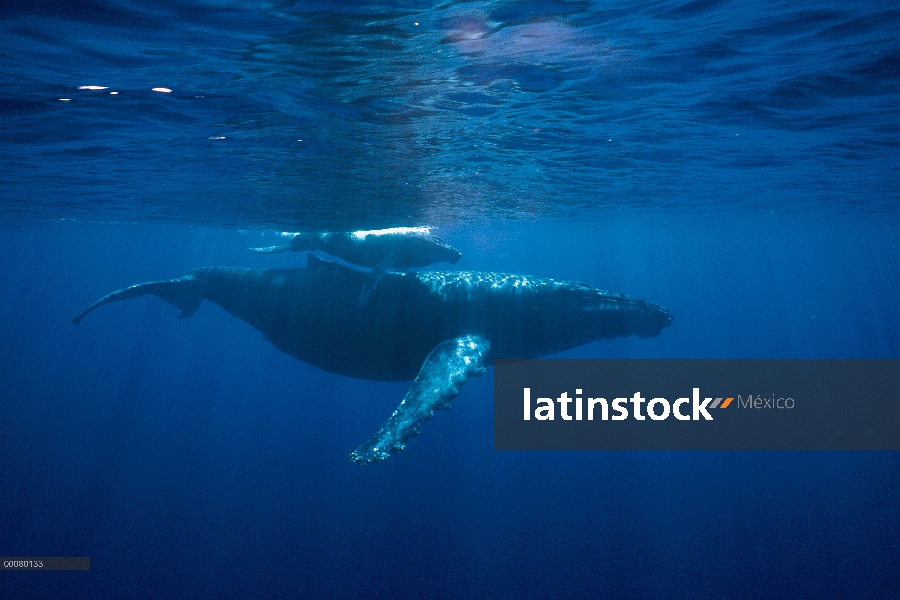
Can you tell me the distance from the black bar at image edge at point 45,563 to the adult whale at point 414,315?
13.2 m

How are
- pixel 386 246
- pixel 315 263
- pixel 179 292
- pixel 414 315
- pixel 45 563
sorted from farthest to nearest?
pixel 45 563, pixel 386 246, pixel 179 292, pixel 315 263, pixel 414 315

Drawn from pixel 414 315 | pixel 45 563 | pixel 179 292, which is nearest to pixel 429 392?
pixel 414 315

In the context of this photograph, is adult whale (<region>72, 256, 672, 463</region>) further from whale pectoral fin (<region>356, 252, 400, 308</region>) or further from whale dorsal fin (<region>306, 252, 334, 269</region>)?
whale pectoral fin (<region>356, 252, 400, 308</region>)

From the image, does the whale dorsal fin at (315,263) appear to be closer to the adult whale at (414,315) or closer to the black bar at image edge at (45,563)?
the adult whale at (414,315)

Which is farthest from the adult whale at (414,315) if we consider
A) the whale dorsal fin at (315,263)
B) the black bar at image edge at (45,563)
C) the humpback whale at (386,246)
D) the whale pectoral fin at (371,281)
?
the black bar at image edge at (45,563)

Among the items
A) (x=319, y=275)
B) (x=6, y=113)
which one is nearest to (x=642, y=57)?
(x=319, y=275)

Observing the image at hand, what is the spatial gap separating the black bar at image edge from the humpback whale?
14185 mm

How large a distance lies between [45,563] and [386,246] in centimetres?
1900

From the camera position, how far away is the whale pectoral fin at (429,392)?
6.27 m

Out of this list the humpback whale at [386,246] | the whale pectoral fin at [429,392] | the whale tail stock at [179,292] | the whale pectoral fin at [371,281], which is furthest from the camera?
the humpback whale at [386,246]

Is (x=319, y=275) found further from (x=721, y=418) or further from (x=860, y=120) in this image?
(x=721, y=418)

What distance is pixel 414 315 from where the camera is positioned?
9922mm

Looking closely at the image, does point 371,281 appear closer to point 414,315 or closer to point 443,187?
point 414,315

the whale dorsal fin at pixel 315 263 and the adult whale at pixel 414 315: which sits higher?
the whale dorsal fin at pixel 315 263
